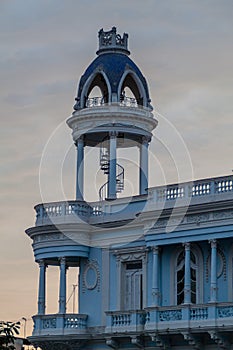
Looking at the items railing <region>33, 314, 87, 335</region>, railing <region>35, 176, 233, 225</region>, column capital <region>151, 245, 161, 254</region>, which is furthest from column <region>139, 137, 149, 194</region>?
railing <region>33, 314, 87, 335</region>

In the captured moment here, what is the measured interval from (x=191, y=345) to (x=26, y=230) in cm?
1000

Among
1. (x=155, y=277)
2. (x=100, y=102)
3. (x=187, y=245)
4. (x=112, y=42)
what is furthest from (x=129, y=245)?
(x=112, y=42)

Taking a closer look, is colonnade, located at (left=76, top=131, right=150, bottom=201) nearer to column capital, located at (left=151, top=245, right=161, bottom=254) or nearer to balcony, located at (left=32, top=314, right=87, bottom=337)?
column capital, located at (left=151, top=245, right=161, bottom=254)

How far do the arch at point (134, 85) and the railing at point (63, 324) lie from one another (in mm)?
9929

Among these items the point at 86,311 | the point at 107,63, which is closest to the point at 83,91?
the point at 107,63

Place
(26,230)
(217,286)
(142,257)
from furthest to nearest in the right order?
(26,230) → (142,257) → (217,286)

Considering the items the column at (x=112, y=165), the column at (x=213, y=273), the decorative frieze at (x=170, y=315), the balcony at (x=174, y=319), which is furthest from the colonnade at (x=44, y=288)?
the column at (x=213, y=273)

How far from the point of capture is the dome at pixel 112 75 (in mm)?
51125

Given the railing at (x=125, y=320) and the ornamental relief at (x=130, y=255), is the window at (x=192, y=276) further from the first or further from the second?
the ornamental relief at (x=130, y=255)

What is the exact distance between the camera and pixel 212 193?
43781 millimetres

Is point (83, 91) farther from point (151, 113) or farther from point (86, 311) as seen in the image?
point (86, 311)

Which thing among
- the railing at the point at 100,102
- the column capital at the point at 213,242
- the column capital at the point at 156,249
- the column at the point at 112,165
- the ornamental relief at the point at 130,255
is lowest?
the column capital at the point at 213,242

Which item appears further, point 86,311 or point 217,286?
point 86,311

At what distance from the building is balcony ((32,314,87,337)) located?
0.04m
